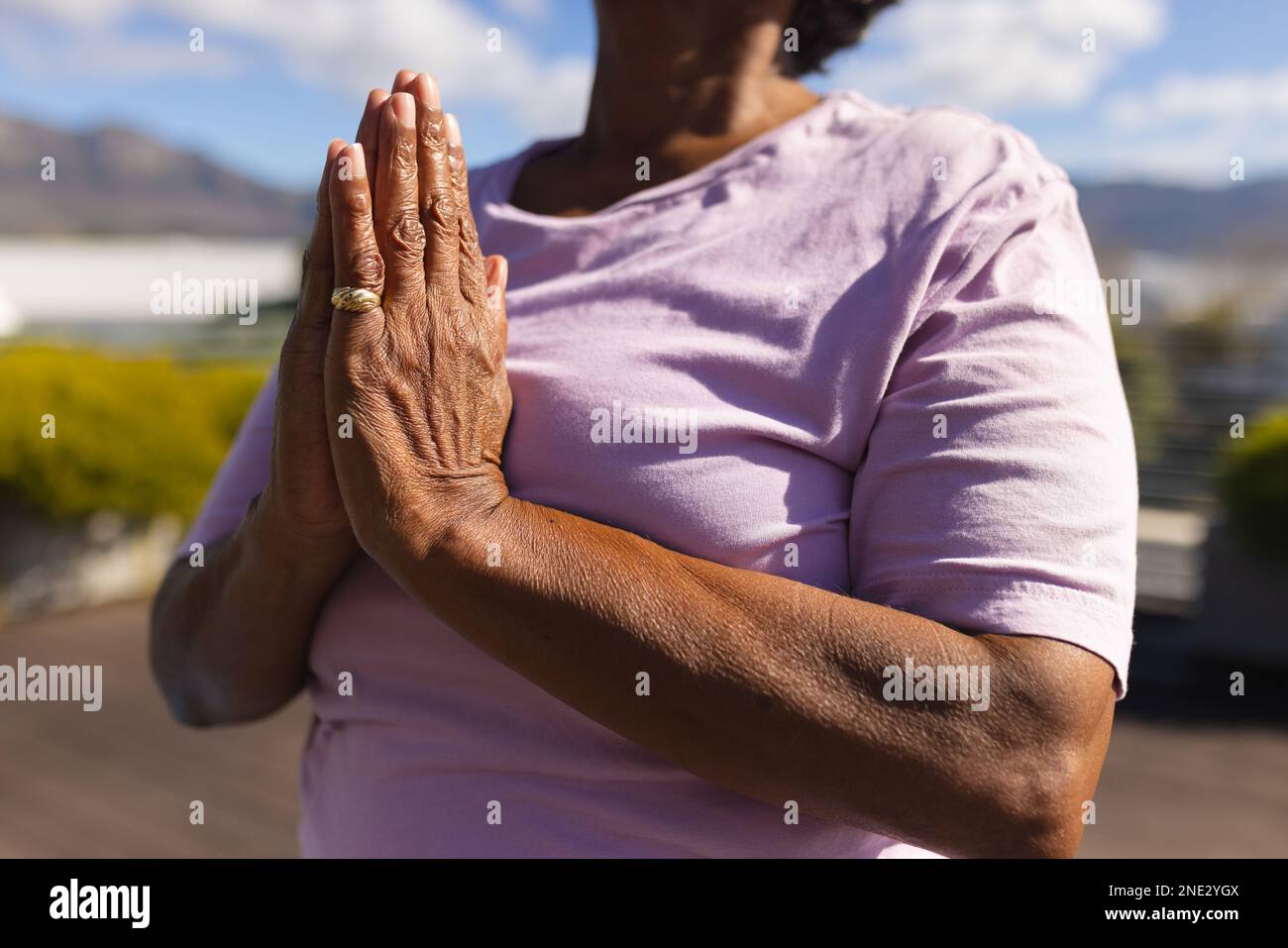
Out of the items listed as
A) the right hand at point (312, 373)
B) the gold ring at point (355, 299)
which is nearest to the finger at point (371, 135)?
the right hand at point (312, 373)

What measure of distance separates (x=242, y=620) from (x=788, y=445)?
693 millimetres

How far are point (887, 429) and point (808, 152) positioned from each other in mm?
406

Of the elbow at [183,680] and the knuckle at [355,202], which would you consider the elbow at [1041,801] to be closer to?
the knuckle at [355,202]

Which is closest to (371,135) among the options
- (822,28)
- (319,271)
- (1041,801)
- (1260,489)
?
(319,271)

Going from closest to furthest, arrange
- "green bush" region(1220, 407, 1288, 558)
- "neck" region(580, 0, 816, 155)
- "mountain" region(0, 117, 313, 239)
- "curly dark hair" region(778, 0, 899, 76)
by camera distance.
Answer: "neck" region(580, 0, 816, 155) < "curly dark hair" region(778, 0, 899, 76) < "green bush" region(1220, 407, 1288, 558) < "mountain" region(0, 117, 313, 239)

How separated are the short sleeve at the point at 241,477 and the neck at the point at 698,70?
59 centimetres

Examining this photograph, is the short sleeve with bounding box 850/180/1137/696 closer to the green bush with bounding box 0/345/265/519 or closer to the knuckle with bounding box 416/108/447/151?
the knuckle with bounding box 416/108/447/151

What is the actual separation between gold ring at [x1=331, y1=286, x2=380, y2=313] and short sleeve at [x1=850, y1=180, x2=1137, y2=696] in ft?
1.66

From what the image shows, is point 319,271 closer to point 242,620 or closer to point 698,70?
point 242,620

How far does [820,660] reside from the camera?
1001mm

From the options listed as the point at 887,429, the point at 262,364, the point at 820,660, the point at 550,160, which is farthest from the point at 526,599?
the point at 262,364

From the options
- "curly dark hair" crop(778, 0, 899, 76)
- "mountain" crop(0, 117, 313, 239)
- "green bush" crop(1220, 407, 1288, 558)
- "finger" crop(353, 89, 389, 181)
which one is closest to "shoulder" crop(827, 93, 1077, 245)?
"curly dark hair" crop(778, 0, 899, 76)

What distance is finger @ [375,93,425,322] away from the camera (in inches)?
Answer: 43.3

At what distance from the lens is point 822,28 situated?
1.59 metres
